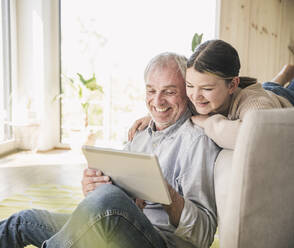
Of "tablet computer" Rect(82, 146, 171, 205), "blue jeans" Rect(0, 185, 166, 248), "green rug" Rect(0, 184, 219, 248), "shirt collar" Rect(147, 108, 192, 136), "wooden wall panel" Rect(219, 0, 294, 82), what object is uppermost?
"wooden wall panel" Rect(219, 0, 294, 82)

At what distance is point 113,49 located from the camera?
4520 millimetres

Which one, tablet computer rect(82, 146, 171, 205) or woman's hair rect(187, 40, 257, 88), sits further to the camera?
woman's hair rect(187, 40, 257, 88)

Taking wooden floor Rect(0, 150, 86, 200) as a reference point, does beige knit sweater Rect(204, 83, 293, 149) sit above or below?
above

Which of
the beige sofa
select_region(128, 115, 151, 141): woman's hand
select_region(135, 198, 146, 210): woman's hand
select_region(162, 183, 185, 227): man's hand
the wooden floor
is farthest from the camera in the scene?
the wooden floor

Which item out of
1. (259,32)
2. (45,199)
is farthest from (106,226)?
(259,32)

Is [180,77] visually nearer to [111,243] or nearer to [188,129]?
[188,129]

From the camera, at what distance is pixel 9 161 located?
384 centimetres

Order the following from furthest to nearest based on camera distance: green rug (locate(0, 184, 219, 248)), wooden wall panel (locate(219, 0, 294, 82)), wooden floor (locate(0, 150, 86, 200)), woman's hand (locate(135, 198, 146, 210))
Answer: wooden wall panel (locate(219, 0, 294, 82)) → wooden floor (locate(0, 150, 86, 200)) → green rug (locate(0, 184, 219, 248)) → woman's hand (locate(135, 198, 146, 210))

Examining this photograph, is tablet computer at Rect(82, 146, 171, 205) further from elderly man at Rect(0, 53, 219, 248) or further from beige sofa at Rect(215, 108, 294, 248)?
beige sofa at Rect(215, 108, 294, 248)

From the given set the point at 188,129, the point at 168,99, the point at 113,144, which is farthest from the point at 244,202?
the point at 113,144

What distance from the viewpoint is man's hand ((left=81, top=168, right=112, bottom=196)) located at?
1115mm

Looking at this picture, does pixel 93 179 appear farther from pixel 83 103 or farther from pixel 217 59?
pixel 83 103

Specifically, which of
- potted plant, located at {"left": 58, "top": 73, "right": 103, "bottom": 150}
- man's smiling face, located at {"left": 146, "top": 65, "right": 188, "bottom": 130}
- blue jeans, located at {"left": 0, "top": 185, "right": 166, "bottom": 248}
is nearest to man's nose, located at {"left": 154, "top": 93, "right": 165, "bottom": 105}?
man's smiling face, located at {"left": 146, "top": 65, "right": 188, "bottom": 130}

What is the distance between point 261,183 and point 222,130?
0.28m
